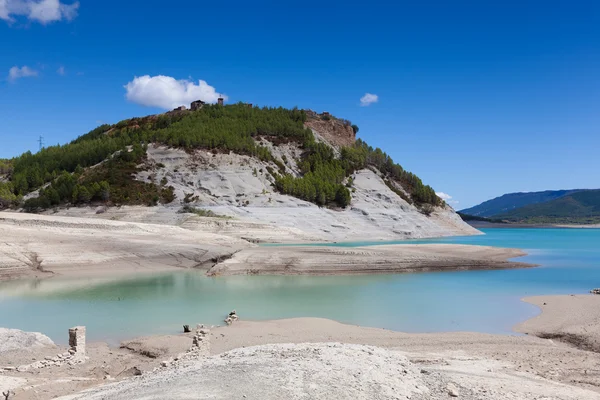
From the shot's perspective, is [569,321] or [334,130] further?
[334,130]

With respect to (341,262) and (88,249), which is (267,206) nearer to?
(88,249)

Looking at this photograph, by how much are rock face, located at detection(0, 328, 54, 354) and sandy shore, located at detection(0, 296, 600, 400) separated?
46cm

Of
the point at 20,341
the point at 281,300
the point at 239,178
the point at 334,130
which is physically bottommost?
the point at 281,300

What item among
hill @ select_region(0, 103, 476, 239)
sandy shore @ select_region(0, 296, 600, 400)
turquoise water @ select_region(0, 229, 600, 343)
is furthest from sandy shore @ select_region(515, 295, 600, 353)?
hill @ select_region(0, 103, 476, 239)

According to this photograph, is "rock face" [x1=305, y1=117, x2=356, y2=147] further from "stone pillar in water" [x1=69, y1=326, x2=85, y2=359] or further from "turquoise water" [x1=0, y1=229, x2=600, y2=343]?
"stone pillar in water" [x1=69, y1=326, x2=85, y2=359]

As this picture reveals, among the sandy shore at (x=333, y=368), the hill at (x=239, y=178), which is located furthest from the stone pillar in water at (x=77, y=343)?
the hill at (x=239, y=178)

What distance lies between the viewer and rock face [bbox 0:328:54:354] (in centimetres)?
1392

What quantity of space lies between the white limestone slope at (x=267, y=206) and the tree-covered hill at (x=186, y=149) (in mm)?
2552

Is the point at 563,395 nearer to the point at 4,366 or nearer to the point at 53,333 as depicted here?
the point at 4,366

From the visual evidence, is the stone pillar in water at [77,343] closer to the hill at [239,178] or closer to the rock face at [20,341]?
the rock face at [20,341]

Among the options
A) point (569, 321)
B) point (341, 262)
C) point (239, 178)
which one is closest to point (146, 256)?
point (341, 262)

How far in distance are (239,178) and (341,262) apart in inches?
1827

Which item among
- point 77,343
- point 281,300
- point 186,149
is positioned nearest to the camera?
point 77,343

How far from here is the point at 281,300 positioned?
24297 millimetres
